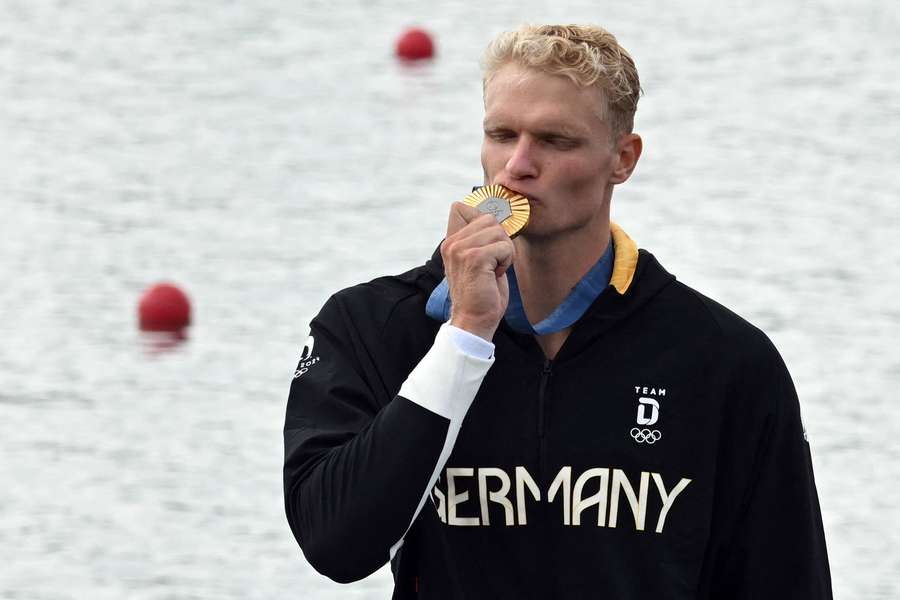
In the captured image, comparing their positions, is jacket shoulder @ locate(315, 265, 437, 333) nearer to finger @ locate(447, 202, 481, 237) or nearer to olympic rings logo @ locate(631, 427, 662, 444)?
finger @ locate(447, 202, 481, 237)

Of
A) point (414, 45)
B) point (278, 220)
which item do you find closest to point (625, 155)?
point (278, 220)

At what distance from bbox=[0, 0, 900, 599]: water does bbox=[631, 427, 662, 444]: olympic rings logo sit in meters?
3.59

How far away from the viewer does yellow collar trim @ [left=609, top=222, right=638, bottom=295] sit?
290 cm

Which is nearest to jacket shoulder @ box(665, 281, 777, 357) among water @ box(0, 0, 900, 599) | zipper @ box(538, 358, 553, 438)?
zipper @ box(538, 358, 553, 438)

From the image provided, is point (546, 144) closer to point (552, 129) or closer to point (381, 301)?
point (552, 129)

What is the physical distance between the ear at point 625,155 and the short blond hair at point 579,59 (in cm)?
4

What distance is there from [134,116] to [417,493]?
35.7 ft

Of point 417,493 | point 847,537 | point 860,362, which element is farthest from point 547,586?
point 860,362

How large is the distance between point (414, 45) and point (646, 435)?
12264 millimetres

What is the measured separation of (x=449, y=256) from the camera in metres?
2.69

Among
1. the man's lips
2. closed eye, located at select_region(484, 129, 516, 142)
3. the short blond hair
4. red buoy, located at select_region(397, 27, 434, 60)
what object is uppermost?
red buoy, located at select_region(397, 27, 434, 60)

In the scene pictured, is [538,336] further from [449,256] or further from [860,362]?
[860,362]

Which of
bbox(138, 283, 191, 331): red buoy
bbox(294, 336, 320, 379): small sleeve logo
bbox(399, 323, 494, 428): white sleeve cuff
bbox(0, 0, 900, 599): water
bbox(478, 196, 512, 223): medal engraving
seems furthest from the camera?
bbox(138, 283, 191, 331): red buoy

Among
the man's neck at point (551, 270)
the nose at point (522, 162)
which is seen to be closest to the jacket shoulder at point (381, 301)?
the man's neck at point (551, 270)
